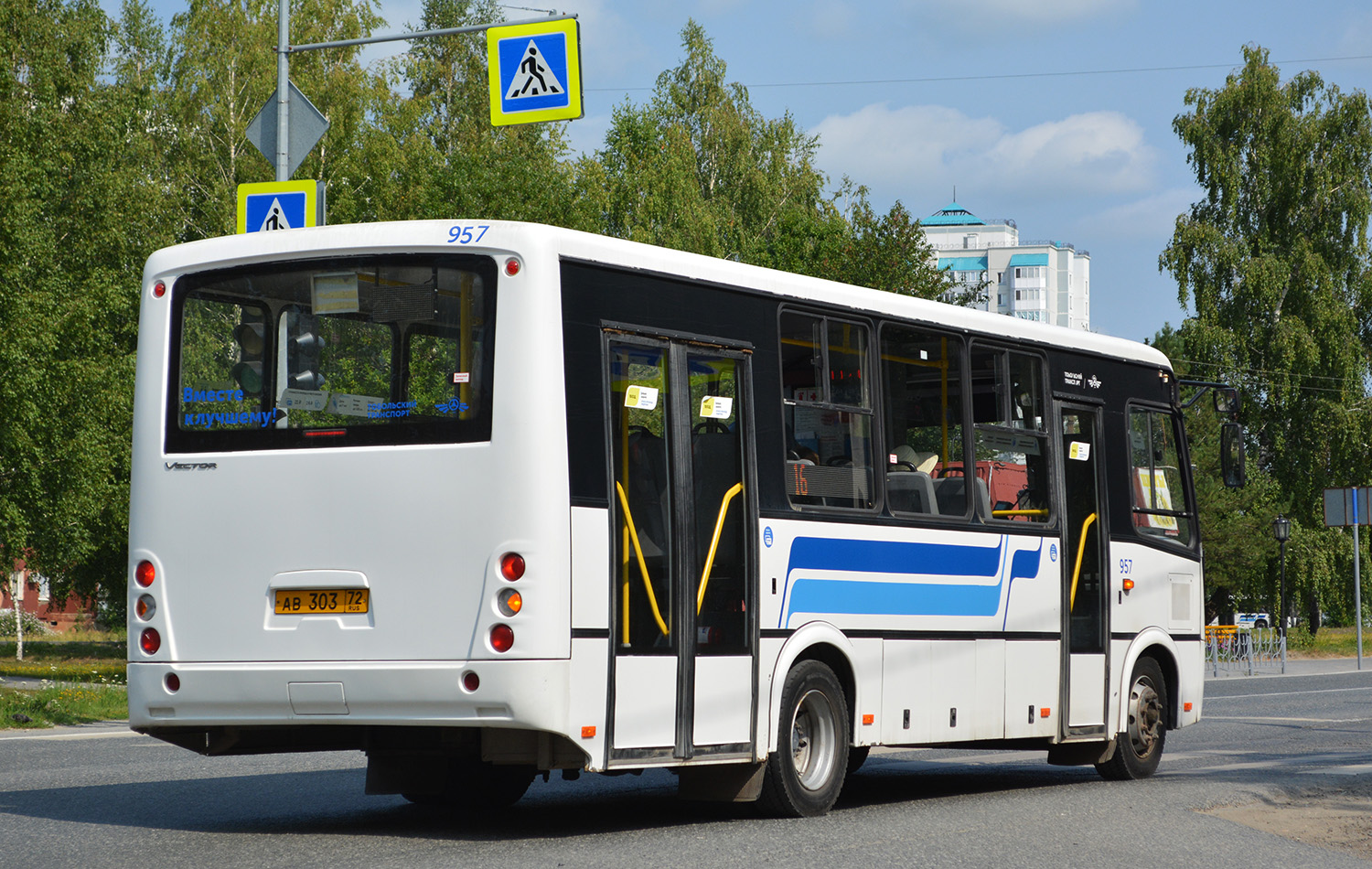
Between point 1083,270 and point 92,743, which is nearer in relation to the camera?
point 92,743

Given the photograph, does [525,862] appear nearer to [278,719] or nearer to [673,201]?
[278,719]

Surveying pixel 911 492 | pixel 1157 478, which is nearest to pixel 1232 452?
pixel 1157 478

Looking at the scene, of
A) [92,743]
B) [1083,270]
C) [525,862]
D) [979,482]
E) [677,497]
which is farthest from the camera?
[1083,270]

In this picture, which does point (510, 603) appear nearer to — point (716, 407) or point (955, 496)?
point (716, 407)

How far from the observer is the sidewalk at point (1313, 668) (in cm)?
3609

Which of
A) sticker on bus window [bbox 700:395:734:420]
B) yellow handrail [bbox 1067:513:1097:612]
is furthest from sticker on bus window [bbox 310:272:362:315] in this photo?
yellow handrail [bbox 1067:513:1097:612]

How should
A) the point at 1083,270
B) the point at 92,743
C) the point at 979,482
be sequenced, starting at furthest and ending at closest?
the point at 1083,270 → the point at 92,743 → the point at 979,482

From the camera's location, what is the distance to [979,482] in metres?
11.4

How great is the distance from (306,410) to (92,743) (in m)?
7.85

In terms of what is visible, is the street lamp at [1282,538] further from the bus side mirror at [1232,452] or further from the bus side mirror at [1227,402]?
the bus side mirror at [1232,452]

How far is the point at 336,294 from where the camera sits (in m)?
8.65

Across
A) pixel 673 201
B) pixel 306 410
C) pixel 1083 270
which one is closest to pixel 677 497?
pixel 306 410

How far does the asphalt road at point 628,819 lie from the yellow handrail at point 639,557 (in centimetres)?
111

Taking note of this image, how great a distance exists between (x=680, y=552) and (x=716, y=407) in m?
0.91
